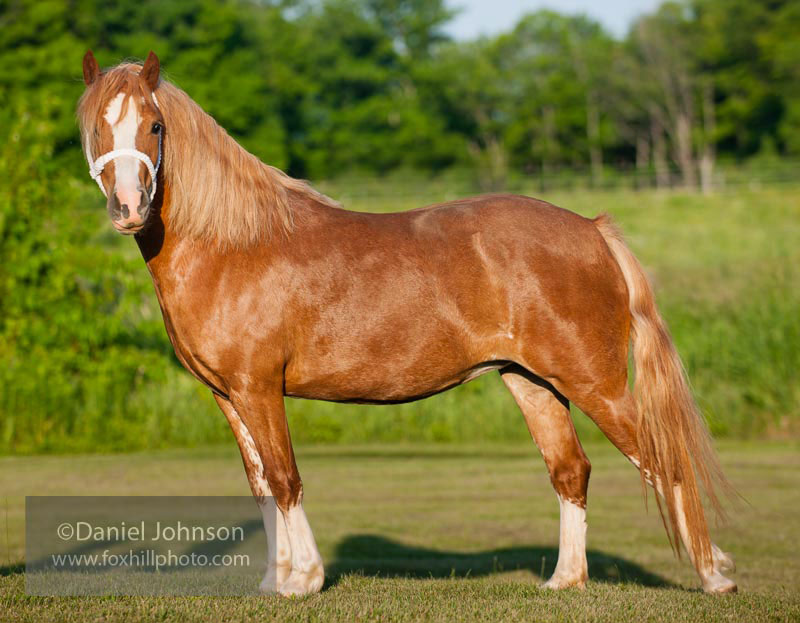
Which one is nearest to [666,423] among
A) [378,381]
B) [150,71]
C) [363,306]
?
[378,381]

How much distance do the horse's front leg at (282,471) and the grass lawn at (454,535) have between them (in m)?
0.15

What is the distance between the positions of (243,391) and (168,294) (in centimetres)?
66

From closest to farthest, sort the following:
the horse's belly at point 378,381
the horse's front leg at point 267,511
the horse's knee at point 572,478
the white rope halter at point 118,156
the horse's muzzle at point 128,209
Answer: the horse's muzzle at point 128,209 < the white rope halter at point 118,156 < the horse's belly at point 378,381 < the horse's front leg at point 267,511 < the horse's knee at point 572,478

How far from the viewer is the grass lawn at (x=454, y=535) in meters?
4.88

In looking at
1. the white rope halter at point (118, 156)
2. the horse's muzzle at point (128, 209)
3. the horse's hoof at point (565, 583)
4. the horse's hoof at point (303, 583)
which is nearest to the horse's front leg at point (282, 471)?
the horse's hoof at point (303, 583)

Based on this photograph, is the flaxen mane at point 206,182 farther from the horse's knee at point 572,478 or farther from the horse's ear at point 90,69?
the horse's knee at point 572,478

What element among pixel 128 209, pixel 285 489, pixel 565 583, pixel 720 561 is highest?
pixel 128 209

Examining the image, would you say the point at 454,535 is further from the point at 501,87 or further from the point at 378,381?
the point at 501,87

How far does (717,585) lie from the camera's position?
5520mm

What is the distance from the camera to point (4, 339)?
15.7 m

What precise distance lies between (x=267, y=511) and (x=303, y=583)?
1.69ft

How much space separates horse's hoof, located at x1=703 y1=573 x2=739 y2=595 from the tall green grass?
9.98 meters

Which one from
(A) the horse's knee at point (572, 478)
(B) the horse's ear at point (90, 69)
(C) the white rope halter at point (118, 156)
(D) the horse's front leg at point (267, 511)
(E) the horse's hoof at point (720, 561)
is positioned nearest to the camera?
A: (C) the white rope halter at point (118, 156)

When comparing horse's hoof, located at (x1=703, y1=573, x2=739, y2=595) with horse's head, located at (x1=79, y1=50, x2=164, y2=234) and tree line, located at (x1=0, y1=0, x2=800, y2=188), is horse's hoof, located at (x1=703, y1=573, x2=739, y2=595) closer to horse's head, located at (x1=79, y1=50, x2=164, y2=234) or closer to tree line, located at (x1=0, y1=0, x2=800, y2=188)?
horse's head, located at (x1=79, y1=50, x2=164, y2=234)
